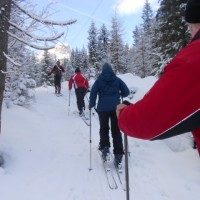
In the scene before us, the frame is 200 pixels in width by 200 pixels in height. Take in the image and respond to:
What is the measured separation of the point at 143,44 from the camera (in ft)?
201

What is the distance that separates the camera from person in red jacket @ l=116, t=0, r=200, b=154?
1417mm

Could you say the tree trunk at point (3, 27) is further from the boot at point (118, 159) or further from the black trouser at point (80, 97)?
the black trouser at point (80, 97)

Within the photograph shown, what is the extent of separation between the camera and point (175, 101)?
145cm

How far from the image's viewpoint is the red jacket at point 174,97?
4.64 ft

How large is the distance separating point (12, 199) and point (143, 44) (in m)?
57.0

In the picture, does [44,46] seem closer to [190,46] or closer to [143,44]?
[190,46]

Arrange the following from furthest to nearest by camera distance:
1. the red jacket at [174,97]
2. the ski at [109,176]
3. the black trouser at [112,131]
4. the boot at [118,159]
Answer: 1. the black trouser at [112,131]
2. the boot at [118,159]
3. the ski at [109,176]
4. the red jacket at [174,97]

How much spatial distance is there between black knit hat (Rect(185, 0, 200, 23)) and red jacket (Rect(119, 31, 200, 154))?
226 mm

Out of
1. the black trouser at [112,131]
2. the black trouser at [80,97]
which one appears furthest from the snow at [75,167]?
the black trouser at [80,97]

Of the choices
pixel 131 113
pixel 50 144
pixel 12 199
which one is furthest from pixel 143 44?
pixel 131 113

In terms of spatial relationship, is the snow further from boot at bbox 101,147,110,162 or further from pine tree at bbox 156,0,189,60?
pine tree at bbox 156,0,189,60

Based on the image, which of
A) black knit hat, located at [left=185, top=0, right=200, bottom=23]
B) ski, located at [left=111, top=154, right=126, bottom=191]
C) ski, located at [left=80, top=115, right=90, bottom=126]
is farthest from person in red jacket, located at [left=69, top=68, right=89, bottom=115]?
black knit hat, located at [left=185, top=0, right=200, bottom=23]

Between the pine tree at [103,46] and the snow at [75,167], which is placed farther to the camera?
the pine tree at [103,46]

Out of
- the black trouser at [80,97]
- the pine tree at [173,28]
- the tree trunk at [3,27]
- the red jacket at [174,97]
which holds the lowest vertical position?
the red jacket at [174,97]
